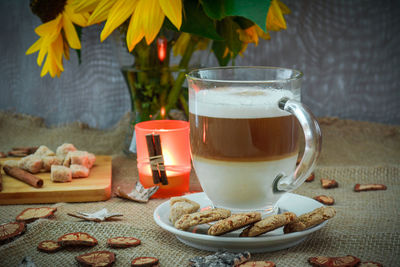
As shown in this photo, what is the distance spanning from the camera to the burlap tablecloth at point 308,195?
2.10 ft

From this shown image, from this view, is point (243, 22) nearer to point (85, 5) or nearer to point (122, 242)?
point (85, 5)

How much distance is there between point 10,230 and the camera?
2.27 feet

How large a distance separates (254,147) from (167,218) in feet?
0.53

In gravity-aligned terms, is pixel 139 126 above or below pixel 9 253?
above

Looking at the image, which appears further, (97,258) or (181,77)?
(181,77)

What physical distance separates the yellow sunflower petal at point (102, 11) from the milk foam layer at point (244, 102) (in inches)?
9.2

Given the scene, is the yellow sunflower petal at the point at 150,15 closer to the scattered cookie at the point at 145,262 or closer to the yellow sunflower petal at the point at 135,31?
the yellow sunflower petal at the point at 135,31

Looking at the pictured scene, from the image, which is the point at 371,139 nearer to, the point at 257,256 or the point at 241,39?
the point at 241,39

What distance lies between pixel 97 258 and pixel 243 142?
24cm

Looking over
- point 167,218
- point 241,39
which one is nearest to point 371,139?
point 241,39

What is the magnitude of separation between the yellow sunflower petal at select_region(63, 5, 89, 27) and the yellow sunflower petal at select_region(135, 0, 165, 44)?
220 mm

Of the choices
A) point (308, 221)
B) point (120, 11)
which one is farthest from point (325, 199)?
point (120, 11)

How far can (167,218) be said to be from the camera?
0.70 m

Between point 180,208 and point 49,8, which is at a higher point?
point 49,8
